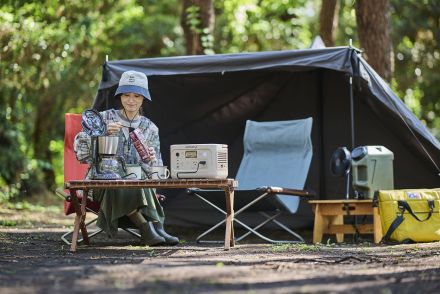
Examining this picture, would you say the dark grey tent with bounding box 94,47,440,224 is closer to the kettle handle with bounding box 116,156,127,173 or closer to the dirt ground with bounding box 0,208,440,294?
the dirt ground with bounding box 0,208,440,294

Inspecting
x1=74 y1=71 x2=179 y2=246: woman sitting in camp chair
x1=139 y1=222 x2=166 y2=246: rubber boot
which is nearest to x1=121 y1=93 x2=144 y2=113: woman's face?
x1=74 y1=71 x2=179 y2=246: woman sitting in camp chair

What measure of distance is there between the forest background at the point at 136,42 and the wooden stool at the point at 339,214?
7.95ft

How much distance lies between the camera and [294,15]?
14.5 m

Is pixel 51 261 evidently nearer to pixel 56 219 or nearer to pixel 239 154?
pixel 239 154

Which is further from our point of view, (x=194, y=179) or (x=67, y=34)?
(x=67, y=34)

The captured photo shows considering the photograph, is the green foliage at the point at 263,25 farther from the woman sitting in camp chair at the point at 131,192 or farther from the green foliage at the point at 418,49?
the woman sitting in camp chair at the point at 131,192

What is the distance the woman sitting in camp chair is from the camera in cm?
525

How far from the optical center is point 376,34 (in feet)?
26.6

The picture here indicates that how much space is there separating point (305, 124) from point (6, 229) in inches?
97.3

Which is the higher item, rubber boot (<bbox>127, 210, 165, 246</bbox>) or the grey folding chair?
the grey folding chair

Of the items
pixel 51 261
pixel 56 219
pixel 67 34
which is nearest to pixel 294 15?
pixel 67 34

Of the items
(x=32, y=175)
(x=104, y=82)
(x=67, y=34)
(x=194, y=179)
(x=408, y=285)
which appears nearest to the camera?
(x=408, y=285)

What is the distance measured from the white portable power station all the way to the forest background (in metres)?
3.59

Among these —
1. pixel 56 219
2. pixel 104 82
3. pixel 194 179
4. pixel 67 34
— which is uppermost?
pixel 67 34
